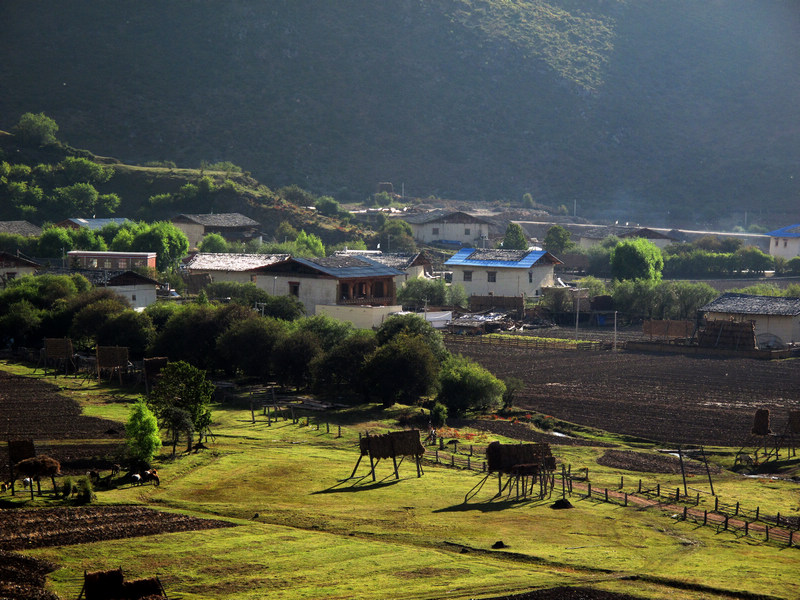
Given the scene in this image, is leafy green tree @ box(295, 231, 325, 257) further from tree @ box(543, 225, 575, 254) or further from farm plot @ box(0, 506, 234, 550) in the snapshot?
farm plot @ box(0, 506, 234, 550)

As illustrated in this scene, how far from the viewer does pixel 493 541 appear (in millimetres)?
26188

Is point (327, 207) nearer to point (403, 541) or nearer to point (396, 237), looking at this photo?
point (396, 237)

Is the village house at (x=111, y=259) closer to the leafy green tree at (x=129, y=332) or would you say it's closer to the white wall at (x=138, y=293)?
the white wall at (x=138, y=293)

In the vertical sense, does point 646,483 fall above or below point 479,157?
below

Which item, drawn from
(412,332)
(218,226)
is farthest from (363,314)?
(218,226)

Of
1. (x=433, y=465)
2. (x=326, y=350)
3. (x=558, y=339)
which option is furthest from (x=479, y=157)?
(x=433, y=465)

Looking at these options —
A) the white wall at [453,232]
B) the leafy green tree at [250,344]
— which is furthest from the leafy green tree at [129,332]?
the white wall at [453,232]

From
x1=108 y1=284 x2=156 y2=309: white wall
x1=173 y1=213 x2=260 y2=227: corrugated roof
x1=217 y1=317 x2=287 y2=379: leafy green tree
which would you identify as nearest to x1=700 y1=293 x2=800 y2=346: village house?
x1=217 y1=317 x2=287 y2=379: leafy green tree

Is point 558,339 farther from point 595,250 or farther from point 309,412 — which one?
point 595,250

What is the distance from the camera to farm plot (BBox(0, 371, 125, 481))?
35.2 metres

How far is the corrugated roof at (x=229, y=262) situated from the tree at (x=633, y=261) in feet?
100

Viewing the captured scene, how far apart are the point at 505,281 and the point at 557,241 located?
32086 millimetres

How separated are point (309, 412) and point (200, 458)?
10.7 m

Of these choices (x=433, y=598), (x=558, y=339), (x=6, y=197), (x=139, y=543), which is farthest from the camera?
(x=6, y=197)
